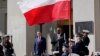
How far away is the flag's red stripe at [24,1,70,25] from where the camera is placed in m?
11.3

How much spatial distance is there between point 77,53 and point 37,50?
3770 millimetres

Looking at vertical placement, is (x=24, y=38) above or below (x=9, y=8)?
below

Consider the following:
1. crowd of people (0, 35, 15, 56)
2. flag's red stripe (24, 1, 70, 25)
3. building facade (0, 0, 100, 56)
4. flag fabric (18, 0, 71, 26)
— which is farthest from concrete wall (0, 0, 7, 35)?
flag's red stripe (24, 1, 70, 25)

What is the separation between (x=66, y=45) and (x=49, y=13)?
246cm

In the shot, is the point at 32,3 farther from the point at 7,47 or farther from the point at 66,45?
the point at 7,47

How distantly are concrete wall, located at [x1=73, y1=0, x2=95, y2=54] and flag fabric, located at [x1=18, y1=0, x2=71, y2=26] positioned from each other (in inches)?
168

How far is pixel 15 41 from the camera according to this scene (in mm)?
20094

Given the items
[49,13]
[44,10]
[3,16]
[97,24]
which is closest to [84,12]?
[97,24]

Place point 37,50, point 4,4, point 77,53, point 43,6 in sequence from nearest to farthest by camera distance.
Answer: point 43,6 → point 77,53 → point 37,50 → point 4,4

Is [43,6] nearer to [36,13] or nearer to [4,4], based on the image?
[36,13]

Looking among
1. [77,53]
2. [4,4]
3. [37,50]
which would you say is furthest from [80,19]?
[4,4]

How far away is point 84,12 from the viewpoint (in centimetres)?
1602

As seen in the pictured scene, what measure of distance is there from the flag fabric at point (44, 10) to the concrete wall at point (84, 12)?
4.27 m

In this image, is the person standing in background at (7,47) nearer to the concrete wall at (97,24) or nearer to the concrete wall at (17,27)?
the concrete wall at (17,27)
